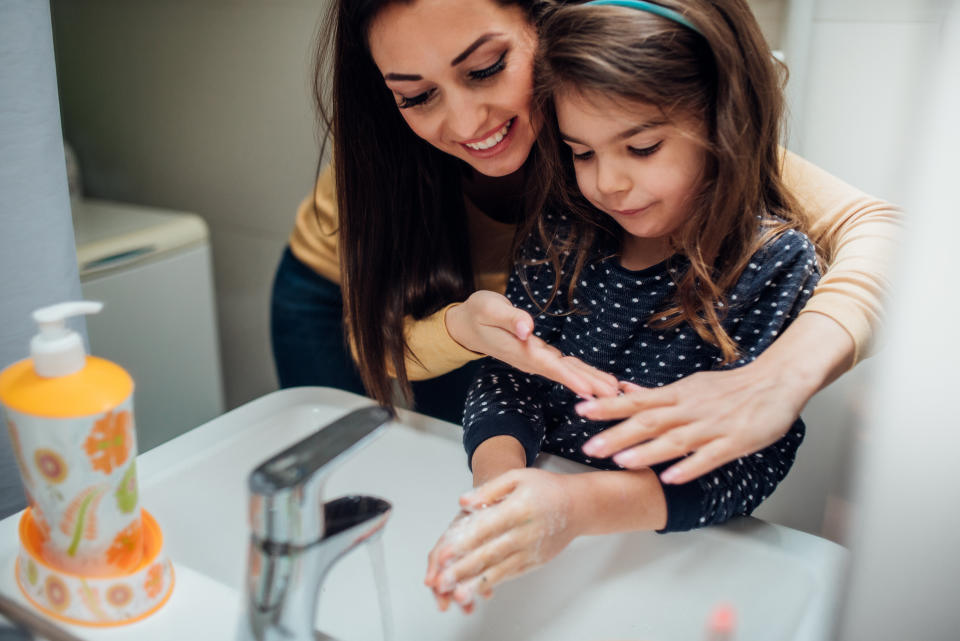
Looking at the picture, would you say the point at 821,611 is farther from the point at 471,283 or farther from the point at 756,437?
the point at 471,283

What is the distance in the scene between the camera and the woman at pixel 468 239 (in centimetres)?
46

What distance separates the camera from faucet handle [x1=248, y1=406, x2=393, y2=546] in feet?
1.16

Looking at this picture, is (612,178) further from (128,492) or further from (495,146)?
(128,492)

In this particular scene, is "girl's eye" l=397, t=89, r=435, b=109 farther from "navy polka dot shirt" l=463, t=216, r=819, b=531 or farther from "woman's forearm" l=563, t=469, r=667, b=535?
"woman's forearm" l=563, t=469, r=667, b=535

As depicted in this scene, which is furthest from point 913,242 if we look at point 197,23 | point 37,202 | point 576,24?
point 197,23

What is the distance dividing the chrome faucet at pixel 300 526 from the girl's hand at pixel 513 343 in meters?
0.17

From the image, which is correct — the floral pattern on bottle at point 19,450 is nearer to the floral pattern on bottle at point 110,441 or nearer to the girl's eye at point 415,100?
the floral pattern on bottle at point 110,441

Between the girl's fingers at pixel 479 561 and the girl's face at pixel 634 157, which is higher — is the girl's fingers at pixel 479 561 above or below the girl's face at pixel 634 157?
below

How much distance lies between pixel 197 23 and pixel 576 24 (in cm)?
74

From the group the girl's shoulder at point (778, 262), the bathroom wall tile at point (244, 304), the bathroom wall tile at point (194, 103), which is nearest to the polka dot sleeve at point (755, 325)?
the girl's shoulder at point (778, 262)

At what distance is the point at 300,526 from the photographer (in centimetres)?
37

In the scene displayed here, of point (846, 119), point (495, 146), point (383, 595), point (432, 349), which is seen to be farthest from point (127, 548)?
point (846, 119)

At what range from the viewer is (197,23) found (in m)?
1.08

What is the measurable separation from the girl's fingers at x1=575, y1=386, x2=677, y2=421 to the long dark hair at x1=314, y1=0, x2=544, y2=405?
192 millimetres
